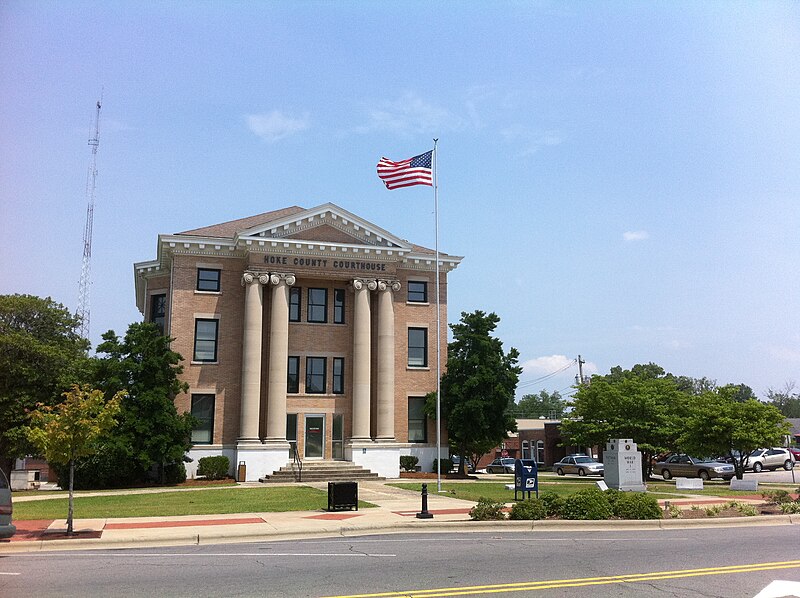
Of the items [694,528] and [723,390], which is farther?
[723,390]

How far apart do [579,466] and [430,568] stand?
41.6 m

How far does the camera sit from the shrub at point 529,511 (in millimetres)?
18969

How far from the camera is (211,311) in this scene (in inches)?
1511

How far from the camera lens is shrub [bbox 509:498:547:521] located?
62.2 feet

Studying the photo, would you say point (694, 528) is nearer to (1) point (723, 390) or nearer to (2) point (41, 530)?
(2) point (41, 530)

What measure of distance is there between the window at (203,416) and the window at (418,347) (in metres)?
11.3

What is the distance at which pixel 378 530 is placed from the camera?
1791 cm

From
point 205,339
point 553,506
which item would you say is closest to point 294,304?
point 205,339

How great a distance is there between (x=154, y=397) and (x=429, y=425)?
1543 centimetres

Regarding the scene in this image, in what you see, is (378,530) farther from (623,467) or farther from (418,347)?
(418,347)

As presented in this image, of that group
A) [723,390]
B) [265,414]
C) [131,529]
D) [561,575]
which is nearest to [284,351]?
[265,414]

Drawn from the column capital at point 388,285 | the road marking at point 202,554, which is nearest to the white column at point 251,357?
the column capital at point 388,285

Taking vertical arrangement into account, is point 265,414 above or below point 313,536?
above

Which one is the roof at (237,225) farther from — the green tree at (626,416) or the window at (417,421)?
the green tree at (626,416)
